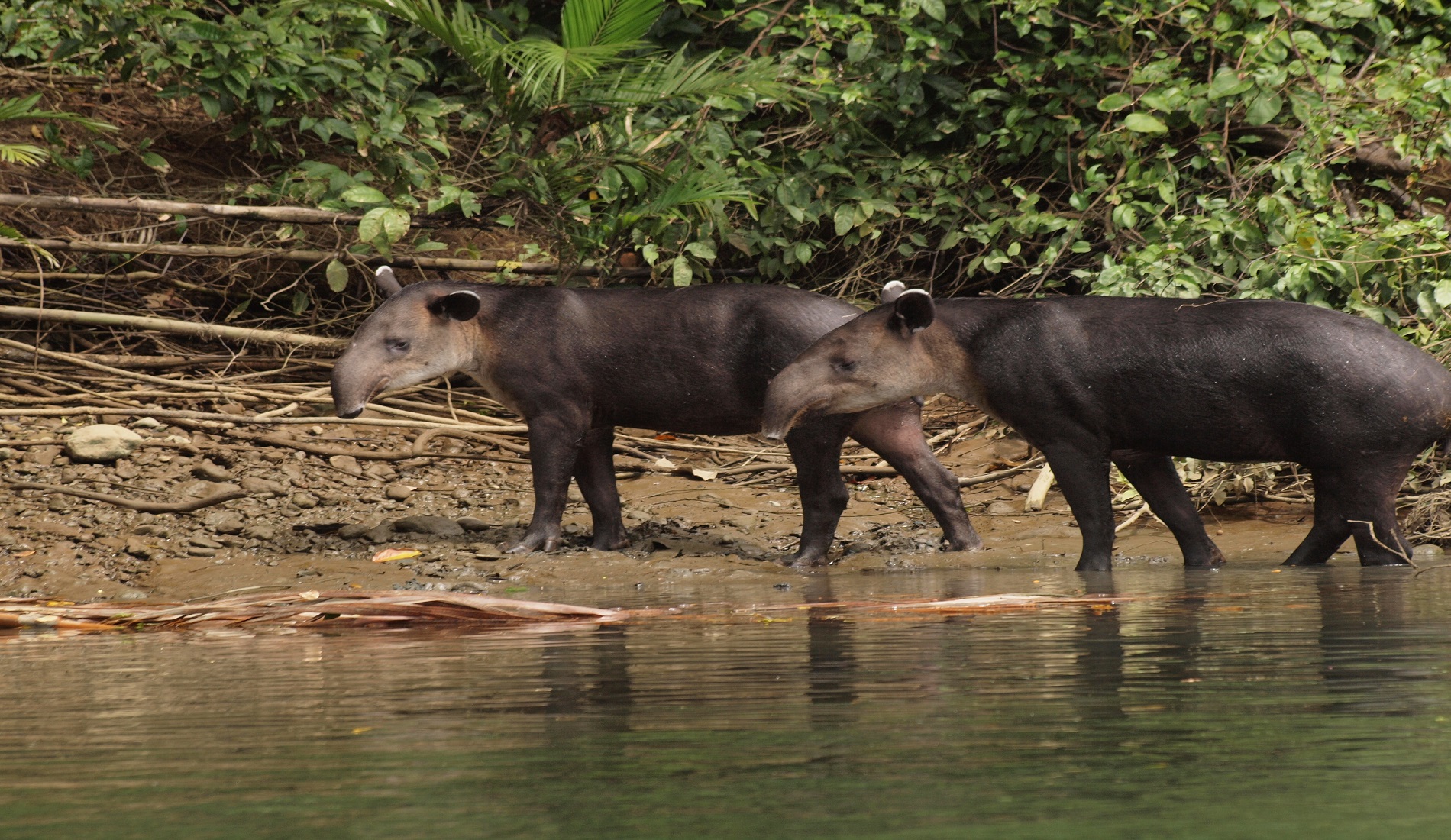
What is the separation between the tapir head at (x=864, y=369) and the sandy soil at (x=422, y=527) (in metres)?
0.81

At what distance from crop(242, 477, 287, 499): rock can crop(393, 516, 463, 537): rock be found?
90cm

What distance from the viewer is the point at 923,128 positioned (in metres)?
11.8

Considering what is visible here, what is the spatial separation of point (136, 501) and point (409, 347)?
1652 mm

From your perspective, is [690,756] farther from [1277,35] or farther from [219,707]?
[1277,35]

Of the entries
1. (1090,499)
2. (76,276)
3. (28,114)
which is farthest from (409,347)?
(76,276)

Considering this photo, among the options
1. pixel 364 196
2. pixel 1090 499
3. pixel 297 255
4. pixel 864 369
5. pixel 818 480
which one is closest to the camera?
pixel 1090 499

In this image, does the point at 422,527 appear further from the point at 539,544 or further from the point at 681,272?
the point at 681,272

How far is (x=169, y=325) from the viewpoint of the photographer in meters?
11.0

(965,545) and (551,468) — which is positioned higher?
(551,468)

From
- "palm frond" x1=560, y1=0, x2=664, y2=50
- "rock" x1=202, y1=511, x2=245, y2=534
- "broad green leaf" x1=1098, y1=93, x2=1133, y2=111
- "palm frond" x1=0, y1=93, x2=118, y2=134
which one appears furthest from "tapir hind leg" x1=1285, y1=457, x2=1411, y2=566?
"palm frond" x1=0, y1=93, x2=118, y2=134

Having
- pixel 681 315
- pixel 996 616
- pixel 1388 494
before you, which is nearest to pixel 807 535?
pixel 681 315

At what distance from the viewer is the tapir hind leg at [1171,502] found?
7.43 meters

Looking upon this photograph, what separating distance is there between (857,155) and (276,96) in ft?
13.4

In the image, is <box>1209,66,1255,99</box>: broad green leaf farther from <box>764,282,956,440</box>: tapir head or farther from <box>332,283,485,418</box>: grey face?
<box>332,283,485,418</box>: grey face
